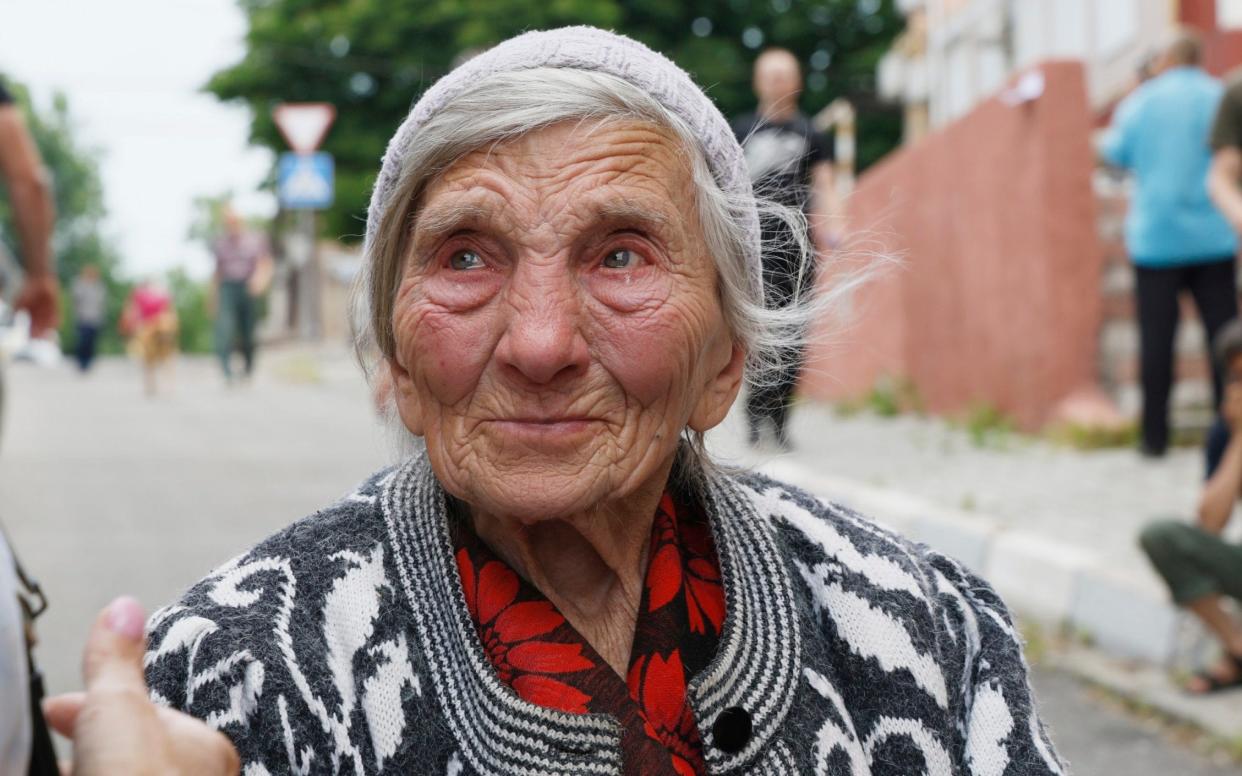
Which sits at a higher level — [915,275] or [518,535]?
[518,535]

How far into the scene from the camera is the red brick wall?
30.2ft

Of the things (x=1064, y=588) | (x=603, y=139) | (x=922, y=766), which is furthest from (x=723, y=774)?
(x=1064, y=588)

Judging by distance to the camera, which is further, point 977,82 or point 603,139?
point 977,82

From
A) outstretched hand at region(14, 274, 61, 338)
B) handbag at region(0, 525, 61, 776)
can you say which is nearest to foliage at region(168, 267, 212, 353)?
outstretched hand at region(14, 274, 61, 338)

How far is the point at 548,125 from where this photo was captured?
1.83m

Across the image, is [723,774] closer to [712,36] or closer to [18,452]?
[18,452]

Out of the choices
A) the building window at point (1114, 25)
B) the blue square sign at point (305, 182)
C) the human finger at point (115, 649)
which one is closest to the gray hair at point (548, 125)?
the human finger at point (115, 649)

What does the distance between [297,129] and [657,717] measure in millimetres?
17097

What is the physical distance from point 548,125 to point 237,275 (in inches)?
594

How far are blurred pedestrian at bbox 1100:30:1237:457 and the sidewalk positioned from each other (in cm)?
55

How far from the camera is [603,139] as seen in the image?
1.83 m

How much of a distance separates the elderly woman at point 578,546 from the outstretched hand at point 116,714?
0.53m

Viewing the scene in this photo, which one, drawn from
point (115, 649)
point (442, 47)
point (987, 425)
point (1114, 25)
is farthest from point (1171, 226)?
point (442, 47)

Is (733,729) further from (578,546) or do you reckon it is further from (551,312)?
(551,312)
